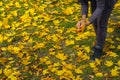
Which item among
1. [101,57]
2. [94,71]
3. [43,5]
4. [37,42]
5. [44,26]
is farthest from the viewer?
[43,5]

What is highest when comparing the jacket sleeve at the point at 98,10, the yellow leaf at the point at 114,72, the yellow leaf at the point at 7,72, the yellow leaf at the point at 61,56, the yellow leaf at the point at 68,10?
the jacket sleeve at the point at 98,10

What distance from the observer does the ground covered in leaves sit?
4746mm

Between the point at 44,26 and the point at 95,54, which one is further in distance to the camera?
the point at 44,26

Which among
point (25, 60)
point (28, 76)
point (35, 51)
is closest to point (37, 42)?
point (35, 51)

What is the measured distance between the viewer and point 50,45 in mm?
5488

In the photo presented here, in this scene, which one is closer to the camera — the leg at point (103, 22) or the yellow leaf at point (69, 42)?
the leg at point (103, 22)

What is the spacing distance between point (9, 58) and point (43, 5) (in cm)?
225

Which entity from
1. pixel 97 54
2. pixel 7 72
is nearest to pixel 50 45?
pixel 97 54

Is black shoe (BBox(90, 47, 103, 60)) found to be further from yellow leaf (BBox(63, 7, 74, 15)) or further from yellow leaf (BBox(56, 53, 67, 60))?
yellow leaf (BBox(63, 7, 74, 15))

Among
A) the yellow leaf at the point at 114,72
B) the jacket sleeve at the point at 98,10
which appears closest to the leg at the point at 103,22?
the jacket sleeve at the point at 98,10

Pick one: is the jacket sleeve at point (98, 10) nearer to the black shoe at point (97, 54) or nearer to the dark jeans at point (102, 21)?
the dark jeans at point (102, 21)

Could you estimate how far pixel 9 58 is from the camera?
516 cm

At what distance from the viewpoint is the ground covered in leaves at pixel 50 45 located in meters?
4.75

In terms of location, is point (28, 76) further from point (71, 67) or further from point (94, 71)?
point (94, 71)
